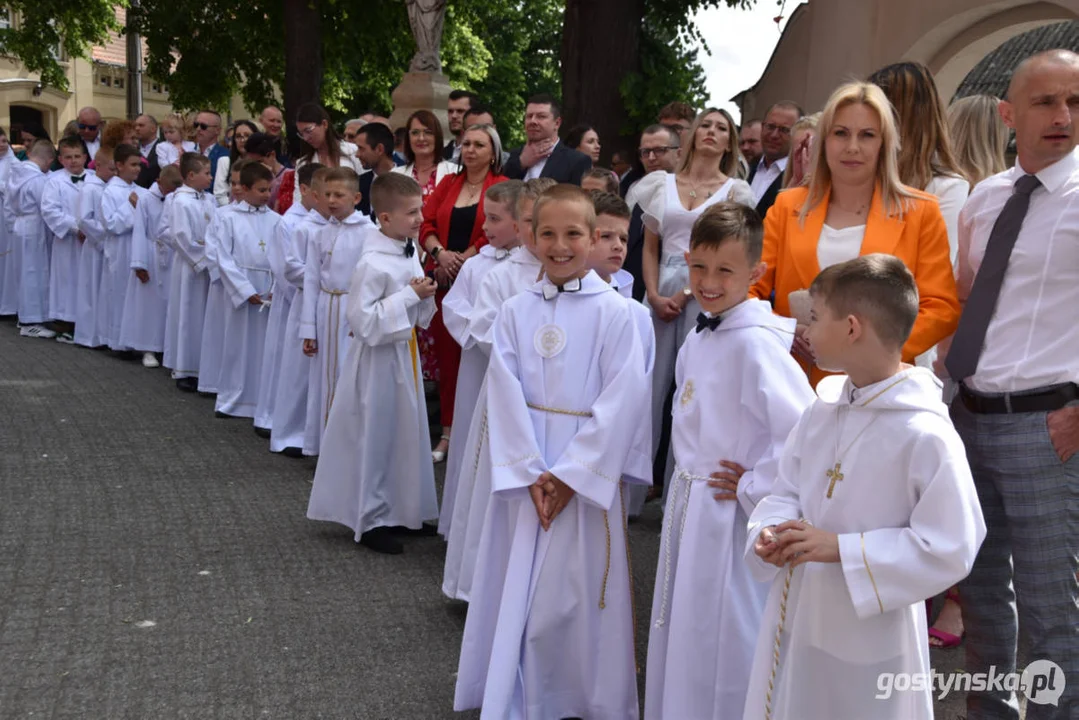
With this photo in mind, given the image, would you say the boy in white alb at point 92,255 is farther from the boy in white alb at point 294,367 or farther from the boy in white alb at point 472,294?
the boy in white alb at point 472,294

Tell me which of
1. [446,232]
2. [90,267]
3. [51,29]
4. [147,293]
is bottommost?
[147,293]

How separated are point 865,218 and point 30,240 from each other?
12247 millimetres

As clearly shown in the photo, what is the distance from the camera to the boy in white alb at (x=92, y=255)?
42.0 feet

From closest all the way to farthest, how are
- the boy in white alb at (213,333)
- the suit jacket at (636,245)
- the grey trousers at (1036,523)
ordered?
the grey trousers at (1036,523) → the suit jacket at (636,245) → the boy in white alb at (213,333)

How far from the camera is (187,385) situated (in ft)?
34.6

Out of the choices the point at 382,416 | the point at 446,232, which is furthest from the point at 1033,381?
the point at 446,232

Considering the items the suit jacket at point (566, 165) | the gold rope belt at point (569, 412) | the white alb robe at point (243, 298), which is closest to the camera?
the gold rope belt at point (569, 412)

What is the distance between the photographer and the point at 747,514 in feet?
12.2

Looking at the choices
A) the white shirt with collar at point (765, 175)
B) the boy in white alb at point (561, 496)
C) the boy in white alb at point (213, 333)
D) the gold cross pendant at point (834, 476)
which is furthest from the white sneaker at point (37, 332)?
the gold cross pendant at point (834, 476)

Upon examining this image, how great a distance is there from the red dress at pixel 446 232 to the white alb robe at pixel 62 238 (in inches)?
271

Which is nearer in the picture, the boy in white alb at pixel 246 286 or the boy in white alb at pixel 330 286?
the boy in white alb at pixel 330 286

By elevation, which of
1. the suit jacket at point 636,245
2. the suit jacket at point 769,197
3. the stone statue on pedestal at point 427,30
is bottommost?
the suit jacket at point 636,245

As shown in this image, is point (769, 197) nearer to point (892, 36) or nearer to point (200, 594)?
point (200, 594)

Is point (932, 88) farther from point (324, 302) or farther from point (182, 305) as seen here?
point (182, 305)
